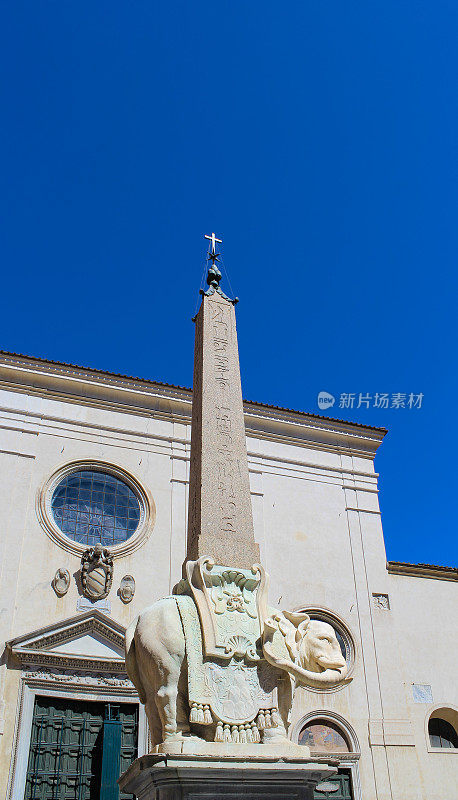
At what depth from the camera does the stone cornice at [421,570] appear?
16.0 metres

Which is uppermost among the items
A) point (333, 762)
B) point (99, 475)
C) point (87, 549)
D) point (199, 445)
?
point (99, 475)

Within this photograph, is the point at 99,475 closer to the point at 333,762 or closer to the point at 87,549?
the point at 87,549

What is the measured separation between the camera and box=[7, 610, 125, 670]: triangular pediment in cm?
1169

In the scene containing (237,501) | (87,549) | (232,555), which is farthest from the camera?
(87,549)

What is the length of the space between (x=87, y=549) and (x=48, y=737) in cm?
324

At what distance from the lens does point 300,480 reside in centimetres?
1655

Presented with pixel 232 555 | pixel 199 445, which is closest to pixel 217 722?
pixel 232 555

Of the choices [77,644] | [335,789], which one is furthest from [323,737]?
[77,644]

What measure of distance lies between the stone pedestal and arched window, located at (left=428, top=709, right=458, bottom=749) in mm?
11295

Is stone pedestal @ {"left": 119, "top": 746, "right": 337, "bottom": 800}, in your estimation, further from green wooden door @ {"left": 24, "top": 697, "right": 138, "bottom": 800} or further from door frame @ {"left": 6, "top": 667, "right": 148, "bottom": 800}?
green wooden door @ {"left": 24, "top": 697, "right": 138, "bottom": 800}

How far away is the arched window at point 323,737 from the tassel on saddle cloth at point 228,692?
9.18 metres

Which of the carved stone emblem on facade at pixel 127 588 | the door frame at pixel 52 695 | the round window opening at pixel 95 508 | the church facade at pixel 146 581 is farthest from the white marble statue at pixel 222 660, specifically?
the round window opening at pixel 95 508

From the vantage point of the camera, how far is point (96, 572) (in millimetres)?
12945

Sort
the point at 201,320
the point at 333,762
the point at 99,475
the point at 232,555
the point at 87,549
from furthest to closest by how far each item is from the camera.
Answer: the point at 99,475 < the point at 87,549 < the point at 201,320 < the point at 232,555 < the point at 333,762
